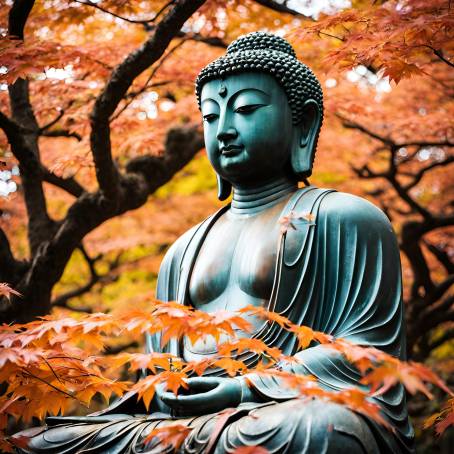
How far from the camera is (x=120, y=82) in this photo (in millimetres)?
7469

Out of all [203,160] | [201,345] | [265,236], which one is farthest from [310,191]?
[203,160]

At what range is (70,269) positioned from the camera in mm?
13391

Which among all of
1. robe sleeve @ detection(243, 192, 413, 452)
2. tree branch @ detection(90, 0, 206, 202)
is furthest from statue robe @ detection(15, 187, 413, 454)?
tree branch @ detection(90, 0, 206, 202)

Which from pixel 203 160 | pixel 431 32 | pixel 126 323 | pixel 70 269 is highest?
pixel 431 32

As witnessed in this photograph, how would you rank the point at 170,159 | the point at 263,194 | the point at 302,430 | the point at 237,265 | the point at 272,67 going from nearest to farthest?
the point at 302,430
the point at 237,265
the point at 272,67
the point at 263,194
the point at 170,159

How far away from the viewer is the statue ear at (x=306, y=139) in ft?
19.5

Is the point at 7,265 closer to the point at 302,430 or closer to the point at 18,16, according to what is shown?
the point at 18,16

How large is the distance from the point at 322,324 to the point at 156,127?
499cm

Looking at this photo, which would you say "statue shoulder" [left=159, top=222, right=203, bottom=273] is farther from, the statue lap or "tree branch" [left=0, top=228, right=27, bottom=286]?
"tree branch" [left=0, top=228, right=27, bottom=286]

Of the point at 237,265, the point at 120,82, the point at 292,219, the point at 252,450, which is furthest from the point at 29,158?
the point at 252,450

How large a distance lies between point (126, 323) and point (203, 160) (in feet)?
31.3

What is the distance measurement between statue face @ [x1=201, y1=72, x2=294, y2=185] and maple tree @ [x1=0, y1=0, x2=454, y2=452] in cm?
83

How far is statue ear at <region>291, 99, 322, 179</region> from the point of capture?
234 inches

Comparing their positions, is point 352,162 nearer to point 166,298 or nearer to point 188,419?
point 166,298
